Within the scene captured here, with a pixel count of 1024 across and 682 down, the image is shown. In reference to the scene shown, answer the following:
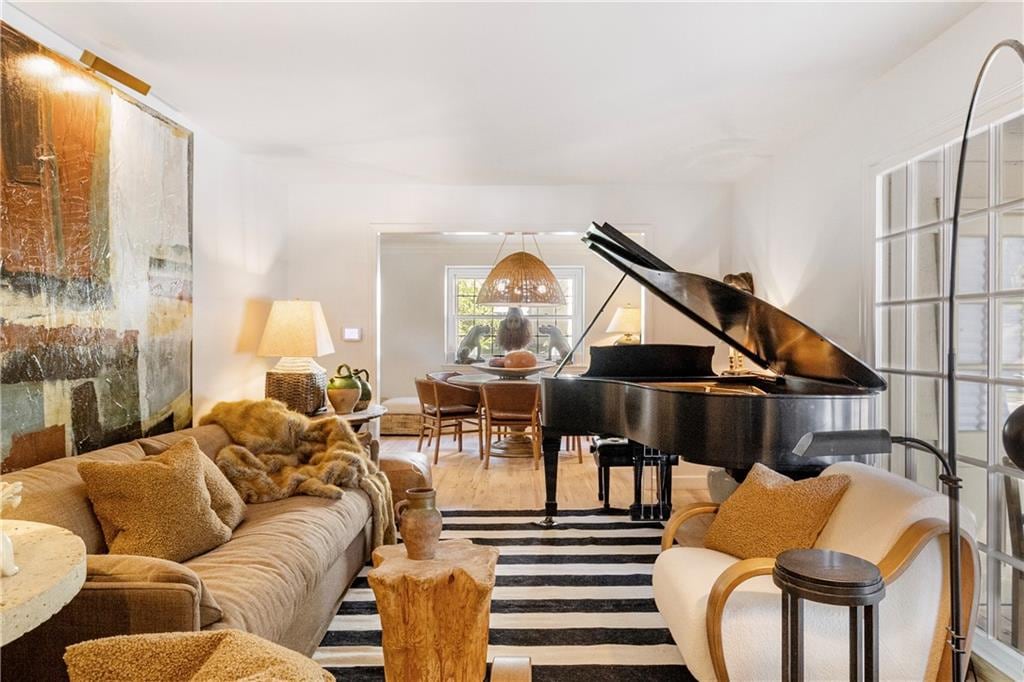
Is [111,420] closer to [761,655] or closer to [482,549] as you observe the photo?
[482,549]

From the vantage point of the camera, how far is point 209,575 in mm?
2104

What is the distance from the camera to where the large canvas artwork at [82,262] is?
2.36 m

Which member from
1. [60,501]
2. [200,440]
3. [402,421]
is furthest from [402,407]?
[60,501]

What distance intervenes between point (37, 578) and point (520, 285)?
5.34 m

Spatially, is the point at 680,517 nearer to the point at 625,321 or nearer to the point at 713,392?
the point at 713,392

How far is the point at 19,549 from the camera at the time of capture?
141 centimetres

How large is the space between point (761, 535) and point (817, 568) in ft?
2.10

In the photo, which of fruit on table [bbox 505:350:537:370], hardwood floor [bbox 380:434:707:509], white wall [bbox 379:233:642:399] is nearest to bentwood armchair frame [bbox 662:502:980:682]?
hardwood floor [bbox 380:434:707:509]

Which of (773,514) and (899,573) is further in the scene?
(773,514)

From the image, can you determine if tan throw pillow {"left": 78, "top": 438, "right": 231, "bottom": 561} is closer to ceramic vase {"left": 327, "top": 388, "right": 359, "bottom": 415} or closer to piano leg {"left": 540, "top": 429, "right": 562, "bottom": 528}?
ceramic vase {"left": 327, "top": 388, "right": 359, "bottom": 415}

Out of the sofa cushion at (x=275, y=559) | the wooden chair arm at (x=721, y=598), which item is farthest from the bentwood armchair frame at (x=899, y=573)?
the sofa cushion at (x=275, y=559)

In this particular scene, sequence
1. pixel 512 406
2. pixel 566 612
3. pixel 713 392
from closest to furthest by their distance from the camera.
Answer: pixel 566 612, pixel 713 392, pixel 512 406

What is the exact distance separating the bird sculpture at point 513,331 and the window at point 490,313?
10 centimetres

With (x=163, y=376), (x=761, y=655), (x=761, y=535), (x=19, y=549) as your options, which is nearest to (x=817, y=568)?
(x=761, y=655)
